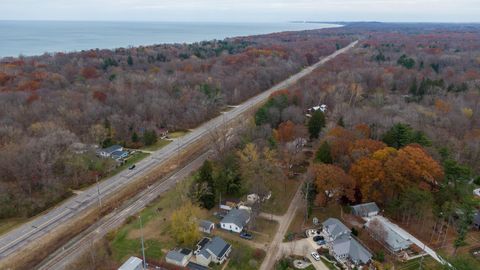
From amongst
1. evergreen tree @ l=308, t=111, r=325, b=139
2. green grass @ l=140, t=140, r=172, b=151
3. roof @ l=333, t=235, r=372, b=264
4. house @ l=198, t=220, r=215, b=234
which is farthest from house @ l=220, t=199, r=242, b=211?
evergreen tree @ l=308, t=111, r=325, b=139

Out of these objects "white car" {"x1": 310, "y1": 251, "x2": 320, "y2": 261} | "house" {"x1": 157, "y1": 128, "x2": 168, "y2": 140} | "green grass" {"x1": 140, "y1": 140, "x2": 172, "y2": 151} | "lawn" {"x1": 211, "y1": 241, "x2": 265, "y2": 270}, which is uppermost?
"house" {"x1": 157, "y1": 128, "x2": 168, "y2": 140}

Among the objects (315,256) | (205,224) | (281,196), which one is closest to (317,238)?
(315,256)

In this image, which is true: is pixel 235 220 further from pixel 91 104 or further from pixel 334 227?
pixel 91 104

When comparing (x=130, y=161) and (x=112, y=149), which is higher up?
(x=112, y=149)

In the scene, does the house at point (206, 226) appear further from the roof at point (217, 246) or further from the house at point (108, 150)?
the house at point (108, 150)

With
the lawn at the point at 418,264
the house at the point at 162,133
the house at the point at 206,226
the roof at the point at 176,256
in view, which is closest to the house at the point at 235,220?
the house at the point at 206,226

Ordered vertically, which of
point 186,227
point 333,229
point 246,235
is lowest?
point 246,235

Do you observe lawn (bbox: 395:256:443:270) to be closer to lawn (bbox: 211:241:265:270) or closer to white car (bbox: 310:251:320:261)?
white car (bbox: 310:251:320:261)

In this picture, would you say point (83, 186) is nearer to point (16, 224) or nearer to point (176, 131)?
point (16, 224)
